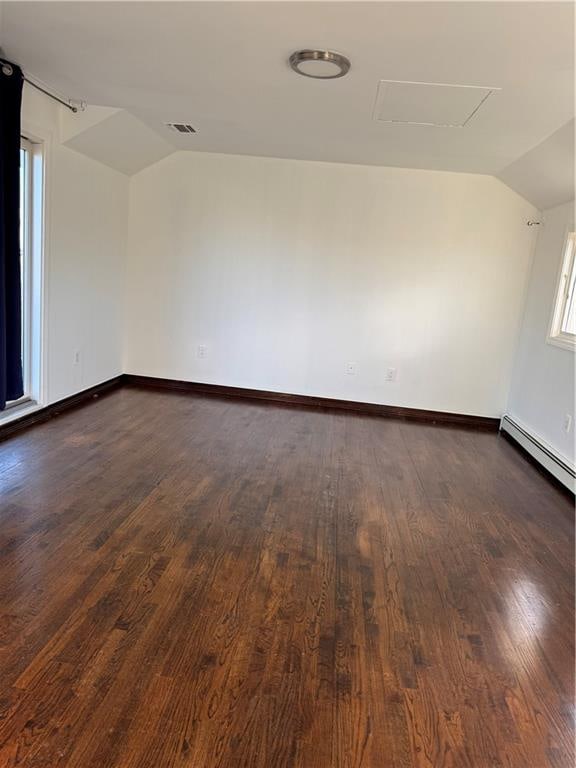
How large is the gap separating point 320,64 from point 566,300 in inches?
105

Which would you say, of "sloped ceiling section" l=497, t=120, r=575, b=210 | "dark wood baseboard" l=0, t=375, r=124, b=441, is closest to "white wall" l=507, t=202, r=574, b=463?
"sloped ceiling section" l=497, t=120, r=575, b=210

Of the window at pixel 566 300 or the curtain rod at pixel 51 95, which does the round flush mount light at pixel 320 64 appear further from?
the window at pixel 566 300

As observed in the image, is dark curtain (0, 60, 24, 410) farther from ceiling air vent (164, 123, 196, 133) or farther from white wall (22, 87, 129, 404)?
ceiling air vent (164, 123, 196, 133)

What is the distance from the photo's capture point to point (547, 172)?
365cm

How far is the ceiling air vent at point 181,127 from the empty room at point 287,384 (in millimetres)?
43

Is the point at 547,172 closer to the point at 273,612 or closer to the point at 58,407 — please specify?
the point at 273,612

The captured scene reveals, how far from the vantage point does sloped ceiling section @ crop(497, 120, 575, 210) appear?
3.18 m

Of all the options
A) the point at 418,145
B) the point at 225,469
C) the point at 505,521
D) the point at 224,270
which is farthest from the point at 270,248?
the point at 505,521

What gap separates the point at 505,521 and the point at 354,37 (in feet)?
8.15

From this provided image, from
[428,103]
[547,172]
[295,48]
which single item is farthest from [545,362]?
[295,48]

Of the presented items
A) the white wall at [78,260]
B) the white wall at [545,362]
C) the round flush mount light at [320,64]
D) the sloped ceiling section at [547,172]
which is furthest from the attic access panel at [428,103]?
the white wall at [78,260]

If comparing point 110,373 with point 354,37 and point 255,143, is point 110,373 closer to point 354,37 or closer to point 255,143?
point 255,143

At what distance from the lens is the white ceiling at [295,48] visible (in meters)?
2.01

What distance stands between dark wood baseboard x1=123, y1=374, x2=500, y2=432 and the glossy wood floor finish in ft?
4.53
